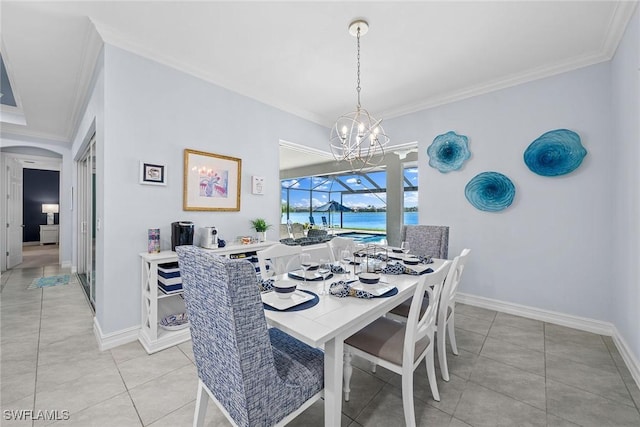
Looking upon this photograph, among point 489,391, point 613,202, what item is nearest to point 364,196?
point 613,202

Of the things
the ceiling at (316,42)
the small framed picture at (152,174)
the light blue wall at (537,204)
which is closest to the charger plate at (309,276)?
the small framed picture at (152,174)

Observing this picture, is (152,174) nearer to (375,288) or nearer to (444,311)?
(375,288)

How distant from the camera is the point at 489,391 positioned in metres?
1.74

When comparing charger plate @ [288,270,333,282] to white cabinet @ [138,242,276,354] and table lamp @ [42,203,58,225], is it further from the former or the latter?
table lamp @ [42,203,58,225]

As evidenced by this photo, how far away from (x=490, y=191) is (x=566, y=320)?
1.54 metres

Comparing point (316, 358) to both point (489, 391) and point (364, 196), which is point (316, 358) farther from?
point (364, 196)

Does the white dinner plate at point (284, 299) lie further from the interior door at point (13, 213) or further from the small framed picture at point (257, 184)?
the interior door at point (13, 213)

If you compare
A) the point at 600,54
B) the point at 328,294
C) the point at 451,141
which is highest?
the point at 600,54

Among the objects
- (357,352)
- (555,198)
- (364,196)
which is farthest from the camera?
(364,196)

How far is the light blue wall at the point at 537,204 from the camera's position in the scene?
2.57 m

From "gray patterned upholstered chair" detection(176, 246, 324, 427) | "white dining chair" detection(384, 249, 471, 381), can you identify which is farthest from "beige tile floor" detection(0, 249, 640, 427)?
"gray patterned upholstered chair" detection(176, 246, 324, 427)

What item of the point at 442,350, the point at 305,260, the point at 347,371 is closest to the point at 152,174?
the point at 305,260

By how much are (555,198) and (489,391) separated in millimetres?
2207

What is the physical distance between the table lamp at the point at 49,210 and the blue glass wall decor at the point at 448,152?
1106 cm
